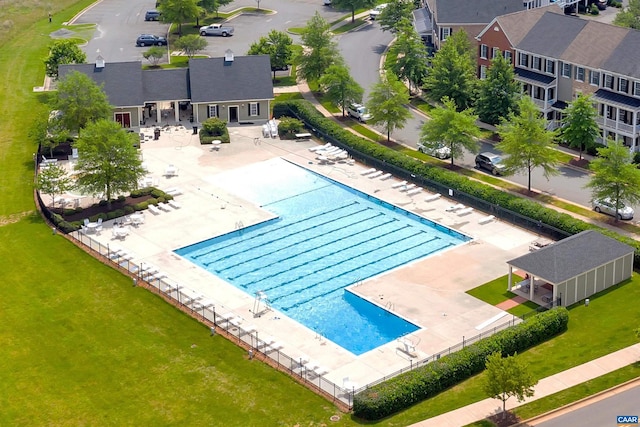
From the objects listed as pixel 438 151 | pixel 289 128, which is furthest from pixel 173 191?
pixel 438 151

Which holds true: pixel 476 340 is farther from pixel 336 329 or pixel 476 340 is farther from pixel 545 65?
pixel 545 65

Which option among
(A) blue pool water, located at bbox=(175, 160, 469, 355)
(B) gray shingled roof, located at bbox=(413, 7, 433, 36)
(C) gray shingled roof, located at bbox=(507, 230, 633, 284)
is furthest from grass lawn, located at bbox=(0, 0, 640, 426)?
(B) gray shingled roof, located at bbox=(413, 7, 433, 36)

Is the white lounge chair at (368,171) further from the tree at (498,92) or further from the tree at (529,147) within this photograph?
the tree at (498,92)

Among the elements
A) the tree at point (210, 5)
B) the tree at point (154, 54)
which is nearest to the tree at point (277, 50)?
the tree at point (154, 54)

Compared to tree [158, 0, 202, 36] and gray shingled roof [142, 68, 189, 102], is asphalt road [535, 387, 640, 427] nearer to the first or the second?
gray shingled roof [142, 68, 189, 102]

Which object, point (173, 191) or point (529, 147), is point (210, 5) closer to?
point (173, 191)

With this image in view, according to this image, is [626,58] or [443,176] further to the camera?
[626,58]

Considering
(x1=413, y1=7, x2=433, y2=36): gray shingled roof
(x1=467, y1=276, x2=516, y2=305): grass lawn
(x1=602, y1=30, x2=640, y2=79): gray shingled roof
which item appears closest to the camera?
(x1=467, y1=276, x2=516, y2=305): grass lawn
